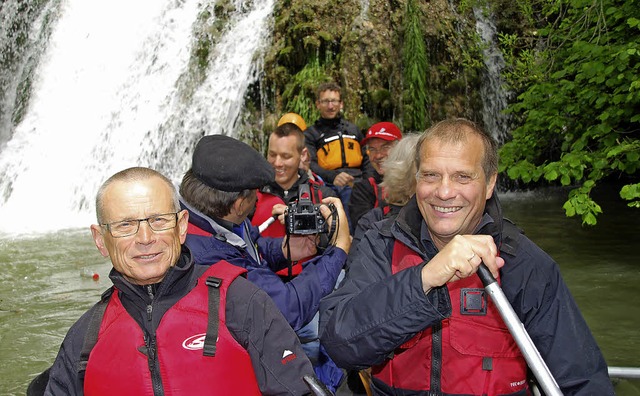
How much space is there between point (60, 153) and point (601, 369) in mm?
12542

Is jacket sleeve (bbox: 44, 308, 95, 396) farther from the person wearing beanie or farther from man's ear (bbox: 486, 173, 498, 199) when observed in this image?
man's ear (bbox: 486, 173, 498, 199)

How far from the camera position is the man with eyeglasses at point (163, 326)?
7.50 feet

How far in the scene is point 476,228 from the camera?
2422 millimetres

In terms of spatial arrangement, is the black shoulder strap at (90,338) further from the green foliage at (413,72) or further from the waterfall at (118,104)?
the green foliage at (413,72)

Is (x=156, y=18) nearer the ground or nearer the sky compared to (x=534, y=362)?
nearer the sky

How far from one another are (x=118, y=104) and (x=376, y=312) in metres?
11.9

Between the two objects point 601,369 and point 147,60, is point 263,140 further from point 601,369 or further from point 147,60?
point 601,369

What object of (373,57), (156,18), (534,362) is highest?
(156,18)

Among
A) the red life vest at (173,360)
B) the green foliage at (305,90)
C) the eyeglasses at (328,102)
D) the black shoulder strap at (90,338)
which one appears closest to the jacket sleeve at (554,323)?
the red life vest at (173,360)

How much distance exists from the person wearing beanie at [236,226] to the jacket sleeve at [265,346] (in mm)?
616

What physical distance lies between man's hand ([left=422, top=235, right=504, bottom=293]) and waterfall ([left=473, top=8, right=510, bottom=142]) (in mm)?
11105

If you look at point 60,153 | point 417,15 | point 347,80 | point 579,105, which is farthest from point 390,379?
point 60,153

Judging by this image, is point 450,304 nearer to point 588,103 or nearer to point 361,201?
point 361,201

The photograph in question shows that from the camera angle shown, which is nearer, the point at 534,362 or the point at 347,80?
the point at 534,362
